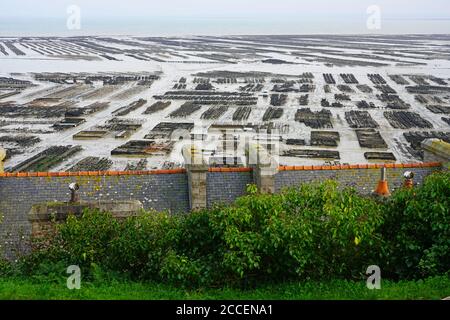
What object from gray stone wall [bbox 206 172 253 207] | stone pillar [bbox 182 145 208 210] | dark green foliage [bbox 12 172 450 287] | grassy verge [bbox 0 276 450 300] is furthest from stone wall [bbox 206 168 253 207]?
grassy verge [bbox 0 276 450 300]

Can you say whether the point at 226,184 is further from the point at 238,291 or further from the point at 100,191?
the point at 238,291

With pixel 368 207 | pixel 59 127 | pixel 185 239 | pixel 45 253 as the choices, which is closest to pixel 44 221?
pixel 45 253

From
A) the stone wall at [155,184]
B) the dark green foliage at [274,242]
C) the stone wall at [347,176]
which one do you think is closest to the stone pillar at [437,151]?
the stone wall at [347,176]

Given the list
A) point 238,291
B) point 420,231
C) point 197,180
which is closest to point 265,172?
point 197,180

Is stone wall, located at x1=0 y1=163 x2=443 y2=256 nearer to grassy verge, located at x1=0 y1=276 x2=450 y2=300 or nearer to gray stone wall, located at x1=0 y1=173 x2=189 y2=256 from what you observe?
gray stone wall, located at x1=0 y1=173 x2=189 y2=256

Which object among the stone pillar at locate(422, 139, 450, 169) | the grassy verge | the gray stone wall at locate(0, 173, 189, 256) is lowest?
the grassy verge
